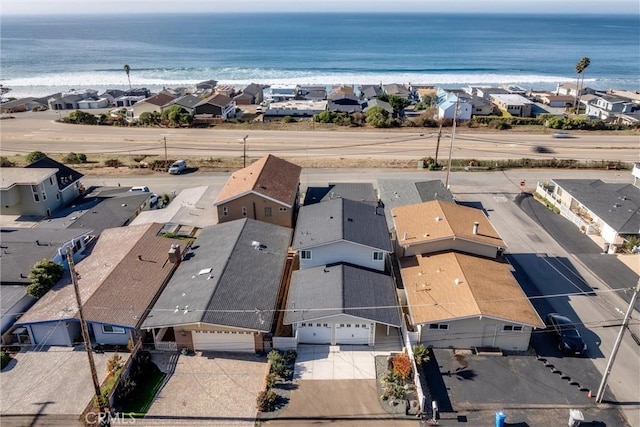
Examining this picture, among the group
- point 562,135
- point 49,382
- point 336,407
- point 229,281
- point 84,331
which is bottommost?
point 49,382

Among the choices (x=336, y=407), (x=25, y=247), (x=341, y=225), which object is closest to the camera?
(x=336, y=407)

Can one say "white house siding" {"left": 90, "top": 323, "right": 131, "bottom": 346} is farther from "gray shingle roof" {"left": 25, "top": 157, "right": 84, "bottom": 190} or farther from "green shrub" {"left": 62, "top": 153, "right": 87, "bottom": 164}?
"green shrub" {"left": 62, "top": 153, "right": 87, "bottom": 164}

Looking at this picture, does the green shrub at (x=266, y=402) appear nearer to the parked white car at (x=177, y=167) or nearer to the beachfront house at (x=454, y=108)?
the parked white car at (x=177, y=167)

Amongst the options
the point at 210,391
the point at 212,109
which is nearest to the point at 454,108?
the point at 212,109

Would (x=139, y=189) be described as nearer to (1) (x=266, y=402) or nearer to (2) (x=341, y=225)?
(2) (x=341, y=225)

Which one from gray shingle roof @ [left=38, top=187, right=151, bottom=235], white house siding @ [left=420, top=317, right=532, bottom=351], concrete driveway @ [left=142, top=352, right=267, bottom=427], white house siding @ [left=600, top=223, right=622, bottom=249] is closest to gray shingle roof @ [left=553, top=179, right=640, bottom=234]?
white house siding @ [left=600, top=223, right=622, bottom=249]

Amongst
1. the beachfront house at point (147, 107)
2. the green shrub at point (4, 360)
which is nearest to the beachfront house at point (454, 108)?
the beachfront house at point (147, 107)
